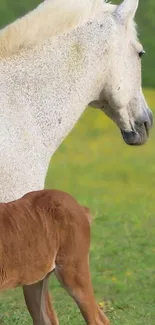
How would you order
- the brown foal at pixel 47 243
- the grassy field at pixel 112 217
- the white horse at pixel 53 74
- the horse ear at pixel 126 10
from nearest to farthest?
the brown foal at pixel 47 243 → the white horse at pixel 53 74 → the horse ear at pixel 126 10 → the grassy field at pixel 112 217

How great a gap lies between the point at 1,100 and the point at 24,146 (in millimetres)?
273

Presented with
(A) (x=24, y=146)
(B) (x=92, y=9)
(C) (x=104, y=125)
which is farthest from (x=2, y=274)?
(C) (x=104, y=125)

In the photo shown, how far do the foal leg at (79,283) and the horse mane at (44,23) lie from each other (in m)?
1.22

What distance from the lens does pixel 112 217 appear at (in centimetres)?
1396

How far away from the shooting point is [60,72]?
16.1 ft

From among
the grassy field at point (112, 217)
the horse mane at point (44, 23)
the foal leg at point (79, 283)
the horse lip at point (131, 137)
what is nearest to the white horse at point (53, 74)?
the horse mane at point (44, 23)

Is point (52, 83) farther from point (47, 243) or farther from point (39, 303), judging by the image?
point (39, 303)

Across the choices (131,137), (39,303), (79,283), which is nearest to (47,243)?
(79,283)

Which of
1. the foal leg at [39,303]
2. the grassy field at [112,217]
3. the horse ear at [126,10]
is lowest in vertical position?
the grassy field at [112,217]

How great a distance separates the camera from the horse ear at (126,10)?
16.6 ft

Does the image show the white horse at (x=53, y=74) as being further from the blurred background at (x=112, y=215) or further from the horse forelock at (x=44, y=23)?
the blurred background at (x=112, y=215)

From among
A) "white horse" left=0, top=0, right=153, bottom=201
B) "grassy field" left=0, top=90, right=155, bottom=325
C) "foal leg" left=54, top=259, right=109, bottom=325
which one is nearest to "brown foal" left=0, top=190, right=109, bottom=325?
"foal leg" left=54, top=259, right=109, bottom=325

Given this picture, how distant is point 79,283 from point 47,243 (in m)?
0.27

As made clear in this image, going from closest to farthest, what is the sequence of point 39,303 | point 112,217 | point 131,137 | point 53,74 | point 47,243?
point 47,243 → point 39,303 → point 53,74 → point 131,137 → point 112,217
